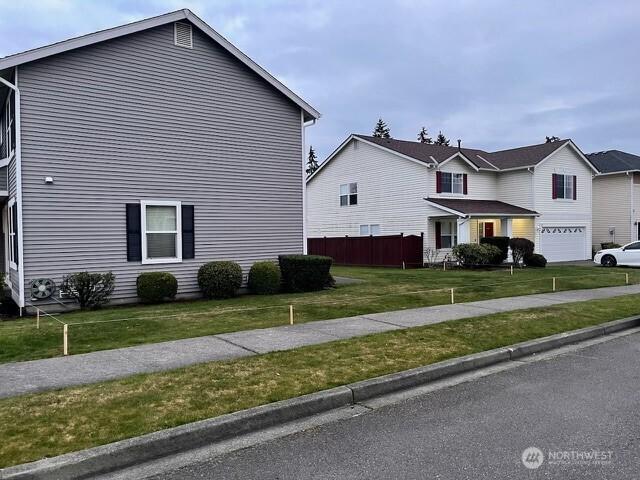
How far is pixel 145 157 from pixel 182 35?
3.66m

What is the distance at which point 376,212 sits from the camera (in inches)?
1187

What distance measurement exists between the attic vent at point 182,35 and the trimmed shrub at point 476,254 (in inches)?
629

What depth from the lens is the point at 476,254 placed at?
24.5 meters

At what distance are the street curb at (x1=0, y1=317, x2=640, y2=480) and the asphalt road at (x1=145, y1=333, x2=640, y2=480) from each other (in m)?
0.33

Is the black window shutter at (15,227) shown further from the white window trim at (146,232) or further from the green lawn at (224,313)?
the white window trim at (146,232)

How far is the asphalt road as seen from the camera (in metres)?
4.04

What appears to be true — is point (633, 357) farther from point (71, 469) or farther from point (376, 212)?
point (376, 212)

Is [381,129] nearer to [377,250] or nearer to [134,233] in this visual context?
[377,250]

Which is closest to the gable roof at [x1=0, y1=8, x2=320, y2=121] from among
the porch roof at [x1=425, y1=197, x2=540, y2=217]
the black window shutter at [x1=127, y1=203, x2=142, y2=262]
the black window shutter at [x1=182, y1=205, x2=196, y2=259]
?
the black window shutter at [x1=127, y1=203, x2=142, y2=262]

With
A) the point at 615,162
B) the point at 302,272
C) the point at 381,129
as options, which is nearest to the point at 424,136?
the point at 381,129

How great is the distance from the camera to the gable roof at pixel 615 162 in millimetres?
35091

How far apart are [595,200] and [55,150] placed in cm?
3562

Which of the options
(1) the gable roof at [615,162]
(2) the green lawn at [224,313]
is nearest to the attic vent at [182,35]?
(2) the green lawn at [224,313]

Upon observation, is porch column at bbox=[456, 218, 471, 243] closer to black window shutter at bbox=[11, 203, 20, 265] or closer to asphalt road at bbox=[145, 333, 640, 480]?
black window shutter at bbox=[11, 203, 20, 265]
